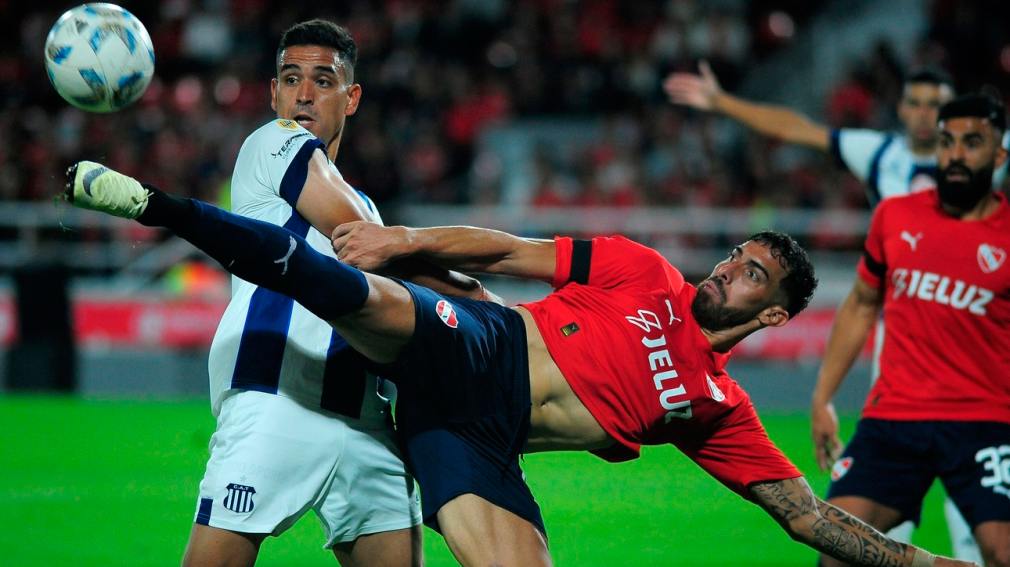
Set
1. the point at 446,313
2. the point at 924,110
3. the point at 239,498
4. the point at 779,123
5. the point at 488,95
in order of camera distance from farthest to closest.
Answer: the point at 488,95, the point at 779,123, the point at 924,110, the point at 446,313, the point at 239,498

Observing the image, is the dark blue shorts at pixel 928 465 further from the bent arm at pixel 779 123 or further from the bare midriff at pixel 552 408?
the bent arm at pixel 779 123

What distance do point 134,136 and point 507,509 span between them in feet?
43.8

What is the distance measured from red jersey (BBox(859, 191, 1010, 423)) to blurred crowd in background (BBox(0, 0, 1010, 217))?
9.49 m

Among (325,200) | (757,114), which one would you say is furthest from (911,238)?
(325,200)

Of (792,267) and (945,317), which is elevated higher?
(792,267)

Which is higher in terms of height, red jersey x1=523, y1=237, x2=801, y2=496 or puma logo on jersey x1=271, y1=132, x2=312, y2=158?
puma logo on jersey x1=271, y1=132, x2=312, y2=158

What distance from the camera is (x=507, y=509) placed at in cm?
406

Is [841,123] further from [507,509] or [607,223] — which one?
[507,509]

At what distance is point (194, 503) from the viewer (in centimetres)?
793

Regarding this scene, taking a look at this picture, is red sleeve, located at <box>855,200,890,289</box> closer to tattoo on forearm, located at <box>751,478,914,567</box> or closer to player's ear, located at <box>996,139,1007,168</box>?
player's ear, located at <box>996,139,1007,168</box>

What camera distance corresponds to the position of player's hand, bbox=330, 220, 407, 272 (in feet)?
12.8

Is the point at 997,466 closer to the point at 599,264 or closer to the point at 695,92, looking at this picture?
the point at 599,264

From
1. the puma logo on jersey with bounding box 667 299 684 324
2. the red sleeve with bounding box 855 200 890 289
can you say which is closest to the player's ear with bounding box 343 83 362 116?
the puma logo on jersey with bounding box 667 299 684 324

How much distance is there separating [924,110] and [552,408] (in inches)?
131
